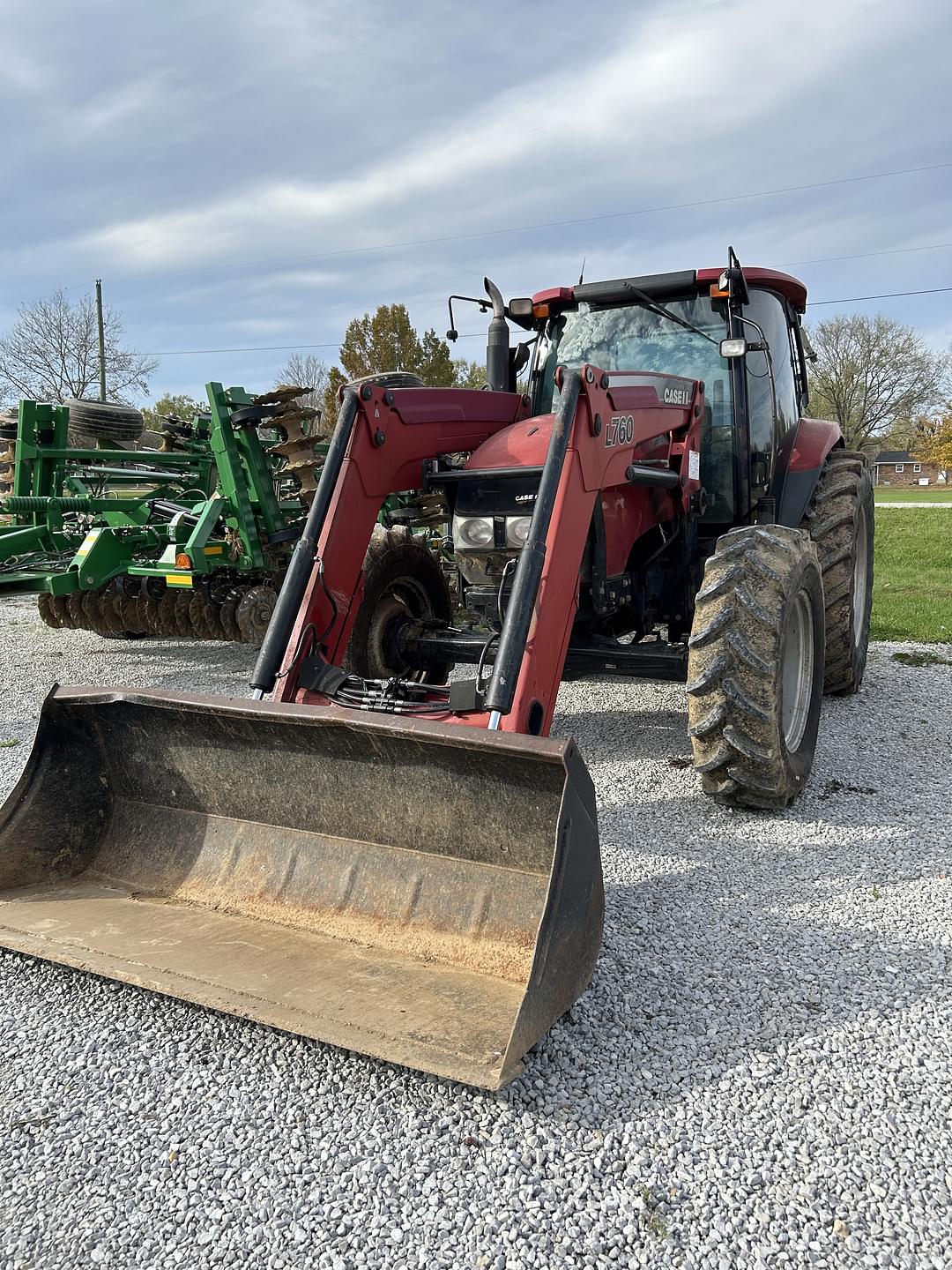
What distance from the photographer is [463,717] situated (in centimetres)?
334

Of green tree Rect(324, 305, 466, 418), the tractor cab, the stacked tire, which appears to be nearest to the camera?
the tractor cab

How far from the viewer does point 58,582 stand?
7648 mm

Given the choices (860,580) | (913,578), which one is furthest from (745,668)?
(913,578)

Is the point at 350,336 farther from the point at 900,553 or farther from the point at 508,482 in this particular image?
the point at 508,482

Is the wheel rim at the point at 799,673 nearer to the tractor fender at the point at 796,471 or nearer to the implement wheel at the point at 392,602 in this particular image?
the tractor fender at the point at 796,471

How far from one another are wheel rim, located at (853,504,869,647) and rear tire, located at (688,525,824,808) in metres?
2.23

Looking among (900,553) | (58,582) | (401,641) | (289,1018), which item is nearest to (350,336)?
(900,553)

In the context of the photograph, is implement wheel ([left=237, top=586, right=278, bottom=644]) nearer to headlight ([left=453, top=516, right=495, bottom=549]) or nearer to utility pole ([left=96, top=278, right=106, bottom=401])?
headlight ([left=453, top=516, right=495, bottom=549])

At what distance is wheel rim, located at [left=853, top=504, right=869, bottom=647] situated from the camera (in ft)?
20.4

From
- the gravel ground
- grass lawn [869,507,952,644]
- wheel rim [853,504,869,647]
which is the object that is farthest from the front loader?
grass lawn [869,507,952,644]

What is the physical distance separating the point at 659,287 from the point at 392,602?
7.07 ft

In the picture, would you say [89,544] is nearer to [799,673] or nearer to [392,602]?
[392,602]

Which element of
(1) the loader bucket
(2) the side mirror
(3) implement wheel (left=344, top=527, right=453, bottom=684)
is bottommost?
(1) the loader bucket

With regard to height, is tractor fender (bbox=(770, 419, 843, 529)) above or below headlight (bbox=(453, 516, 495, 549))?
above
